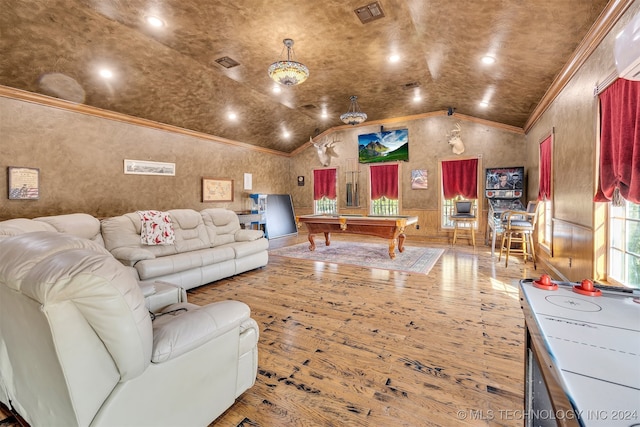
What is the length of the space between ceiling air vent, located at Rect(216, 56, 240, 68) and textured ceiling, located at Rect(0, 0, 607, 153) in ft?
0.31

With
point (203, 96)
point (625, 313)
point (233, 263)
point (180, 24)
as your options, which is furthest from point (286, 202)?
point (625, 313)

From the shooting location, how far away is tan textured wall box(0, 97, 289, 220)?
4.01 meters

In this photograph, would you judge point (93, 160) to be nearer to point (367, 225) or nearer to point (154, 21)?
A: point (154, 21)

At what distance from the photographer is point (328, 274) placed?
4.29 metres

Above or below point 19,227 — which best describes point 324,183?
above

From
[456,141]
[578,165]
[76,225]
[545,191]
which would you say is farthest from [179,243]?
[456,141]

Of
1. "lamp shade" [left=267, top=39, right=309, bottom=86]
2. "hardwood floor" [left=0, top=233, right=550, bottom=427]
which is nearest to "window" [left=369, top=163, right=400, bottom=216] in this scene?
"hardwood floor" [left=0, top=233, right=550, bottom=427]

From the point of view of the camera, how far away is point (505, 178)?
6309mm

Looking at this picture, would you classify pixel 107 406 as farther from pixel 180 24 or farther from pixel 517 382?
pixel 180 24

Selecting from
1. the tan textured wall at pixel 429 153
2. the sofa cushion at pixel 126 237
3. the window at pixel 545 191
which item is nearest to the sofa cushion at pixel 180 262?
the sofa cushion at pixel 126 237

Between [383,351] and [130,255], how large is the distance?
120 inches

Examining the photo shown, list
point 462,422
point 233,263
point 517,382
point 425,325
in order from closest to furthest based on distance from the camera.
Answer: point 462,422 < point 517,382 < point 425,325 < point 233,263

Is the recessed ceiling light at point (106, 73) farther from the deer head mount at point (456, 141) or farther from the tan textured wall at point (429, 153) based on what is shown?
the deer head mount at point (456, 141)

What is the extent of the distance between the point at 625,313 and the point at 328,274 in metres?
3.44
